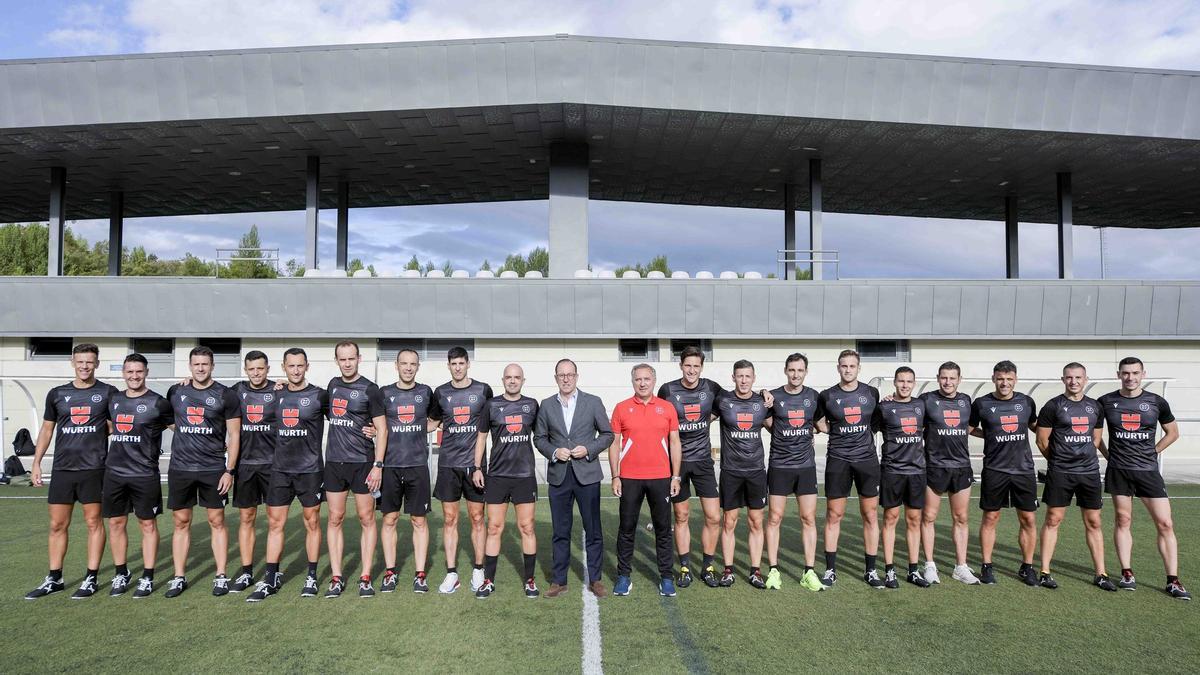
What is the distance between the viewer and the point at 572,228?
1742cm

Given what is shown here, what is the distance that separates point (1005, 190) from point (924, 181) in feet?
9.65

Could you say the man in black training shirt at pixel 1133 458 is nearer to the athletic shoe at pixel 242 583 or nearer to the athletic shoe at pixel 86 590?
the athletic shoe at pixel 242 583

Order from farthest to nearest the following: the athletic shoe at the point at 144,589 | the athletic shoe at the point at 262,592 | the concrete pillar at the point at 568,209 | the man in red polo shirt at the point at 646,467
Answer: the concrete pillar at the point at 568,209
the man in red polo shirt at the point at 646,467
the athletic shoe at the point at 144,589
the athletic shoe at the point at 262,592

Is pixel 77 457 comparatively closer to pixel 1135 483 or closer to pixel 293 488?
pixel 293 488

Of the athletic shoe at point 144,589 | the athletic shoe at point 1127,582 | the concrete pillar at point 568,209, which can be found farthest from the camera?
the concrete pillar at point 568,209

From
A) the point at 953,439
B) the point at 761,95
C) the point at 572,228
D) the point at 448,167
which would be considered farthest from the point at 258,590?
the point at 448,167

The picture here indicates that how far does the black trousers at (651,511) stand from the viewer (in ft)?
20.8

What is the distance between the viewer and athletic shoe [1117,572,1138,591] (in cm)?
651

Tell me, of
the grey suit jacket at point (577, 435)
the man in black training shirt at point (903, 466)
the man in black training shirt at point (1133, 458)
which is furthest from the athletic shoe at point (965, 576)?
the grey suit jacket at point (577, 435)

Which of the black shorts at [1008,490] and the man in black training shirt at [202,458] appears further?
the black shorts at [1008,490]

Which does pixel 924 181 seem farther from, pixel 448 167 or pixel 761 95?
pixel 448 167

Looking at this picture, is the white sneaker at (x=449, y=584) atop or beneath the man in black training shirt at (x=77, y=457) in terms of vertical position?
beneath

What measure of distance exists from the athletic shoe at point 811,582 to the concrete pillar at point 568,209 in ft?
36.8

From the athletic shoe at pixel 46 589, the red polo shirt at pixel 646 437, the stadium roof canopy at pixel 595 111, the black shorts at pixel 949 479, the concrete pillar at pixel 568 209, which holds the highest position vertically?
the stadium roof canopy at pixel 595 111
